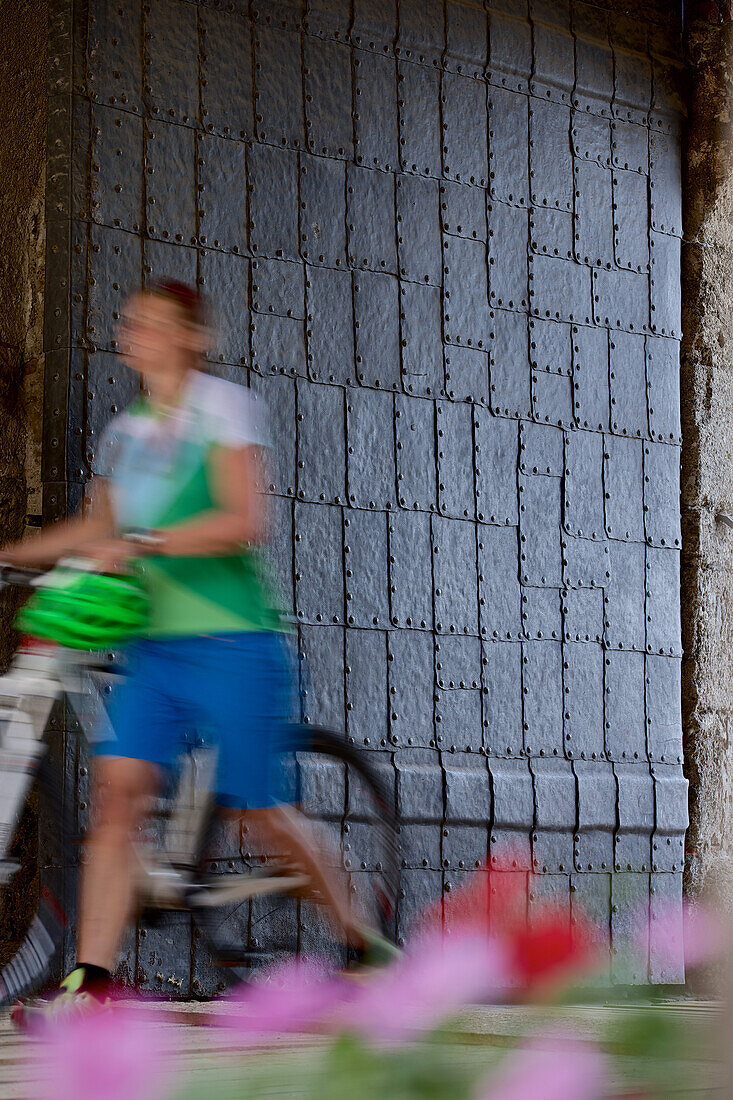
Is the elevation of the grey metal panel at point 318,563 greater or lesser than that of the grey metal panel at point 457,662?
greater

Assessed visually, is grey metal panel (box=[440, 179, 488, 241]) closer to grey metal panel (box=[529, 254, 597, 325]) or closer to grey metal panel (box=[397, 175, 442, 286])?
grey metal panel (box=[397, 175, 442, 286])

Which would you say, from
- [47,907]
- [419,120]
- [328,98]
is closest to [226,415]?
[47,907]

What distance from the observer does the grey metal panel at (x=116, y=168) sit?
13.9 ft

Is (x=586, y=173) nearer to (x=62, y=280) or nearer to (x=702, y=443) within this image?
(x=702, y=443)

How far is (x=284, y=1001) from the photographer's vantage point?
4.23 ft

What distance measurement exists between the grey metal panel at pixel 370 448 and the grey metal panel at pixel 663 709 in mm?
1440

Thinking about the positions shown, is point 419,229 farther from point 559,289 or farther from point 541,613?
point 541,613

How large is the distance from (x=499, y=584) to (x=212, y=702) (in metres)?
2.37

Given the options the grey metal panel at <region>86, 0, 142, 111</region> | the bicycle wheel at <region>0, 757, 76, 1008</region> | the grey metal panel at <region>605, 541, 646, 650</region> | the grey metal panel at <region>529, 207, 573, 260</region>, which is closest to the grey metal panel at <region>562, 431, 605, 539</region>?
the grey metal panel at <region>605, 541, 646, 650</region>

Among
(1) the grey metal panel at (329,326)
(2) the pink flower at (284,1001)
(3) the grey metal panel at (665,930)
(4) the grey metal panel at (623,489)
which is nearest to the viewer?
(2) the pink flower at (284,1001)

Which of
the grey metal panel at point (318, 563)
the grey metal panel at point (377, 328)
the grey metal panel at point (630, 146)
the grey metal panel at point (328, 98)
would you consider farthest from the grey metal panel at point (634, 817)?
the grey metal panel at point (328, 98)

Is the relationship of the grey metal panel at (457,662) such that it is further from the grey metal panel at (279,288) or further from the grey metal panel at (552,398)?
the grey metal panel at (279,288)

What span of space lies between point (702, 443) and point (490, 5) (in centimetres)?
186

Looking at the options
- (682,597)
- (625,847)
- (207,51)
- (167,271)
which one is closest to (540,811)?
(625,847)
